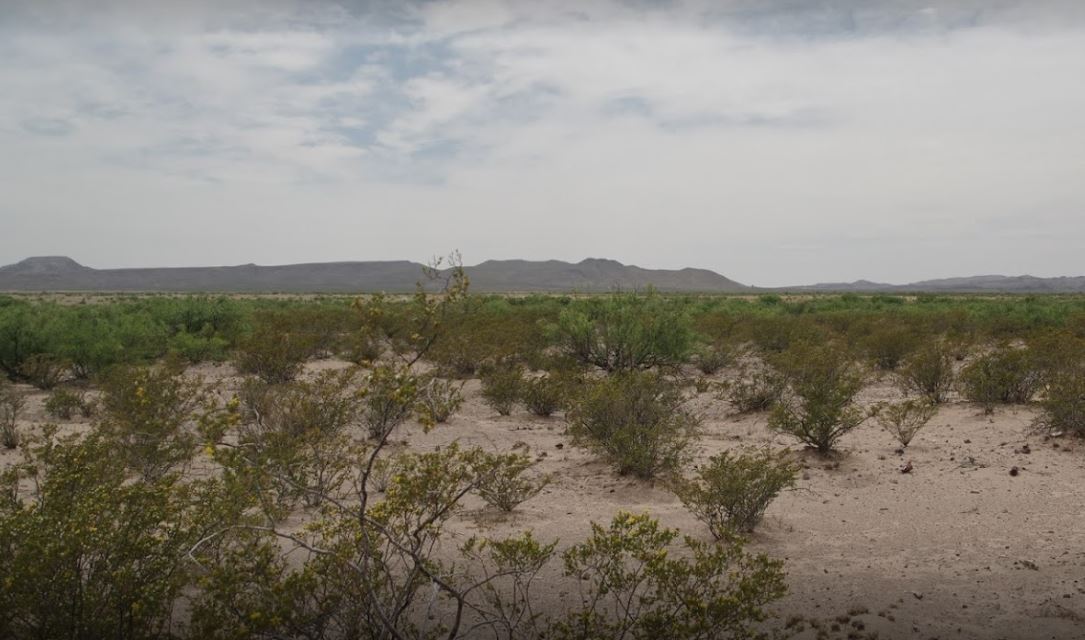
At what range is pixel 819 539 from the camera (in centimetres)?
Answer: 741

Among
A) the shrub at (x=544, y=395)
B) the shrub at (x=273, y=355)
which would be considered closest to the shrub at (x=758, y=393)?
the shrub at (x=544, y=395)

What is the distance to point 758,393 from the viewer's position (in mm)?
13867

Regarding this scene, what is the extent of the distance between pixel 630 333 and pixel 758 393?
12.8ft

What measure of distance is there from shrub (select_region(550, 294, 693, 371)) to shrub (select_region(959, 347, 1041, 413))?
6.34 metres

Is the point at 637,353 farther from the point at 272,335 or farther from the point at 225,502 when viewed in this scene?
the point at 225,502

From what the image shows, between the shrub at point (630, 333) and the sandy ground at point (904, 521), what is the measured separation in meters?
4.71

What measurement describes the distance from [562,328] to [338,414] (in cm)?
901

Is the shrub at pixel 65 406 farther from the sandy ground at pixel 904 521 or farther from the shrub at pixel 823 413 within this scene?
the shrub at pixel 823 413

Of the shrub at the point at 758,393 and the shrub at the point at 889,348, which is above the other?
the shrub at the point at 889,348

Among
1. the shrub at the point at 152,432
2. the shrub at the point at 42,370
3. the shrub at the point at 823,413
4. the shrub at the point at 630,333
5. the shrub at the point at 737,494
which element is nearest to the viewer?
the shrub at the point at 737,494

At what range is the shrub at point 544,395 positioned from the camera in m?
13.8

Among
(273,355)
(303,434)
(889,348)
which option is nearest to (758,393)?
(889,348)

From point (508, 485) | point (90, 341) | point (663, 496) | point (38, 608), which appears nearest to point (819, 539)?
point (663, 496)

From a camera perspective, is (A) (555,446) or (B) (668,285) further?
(B) (668,285)
